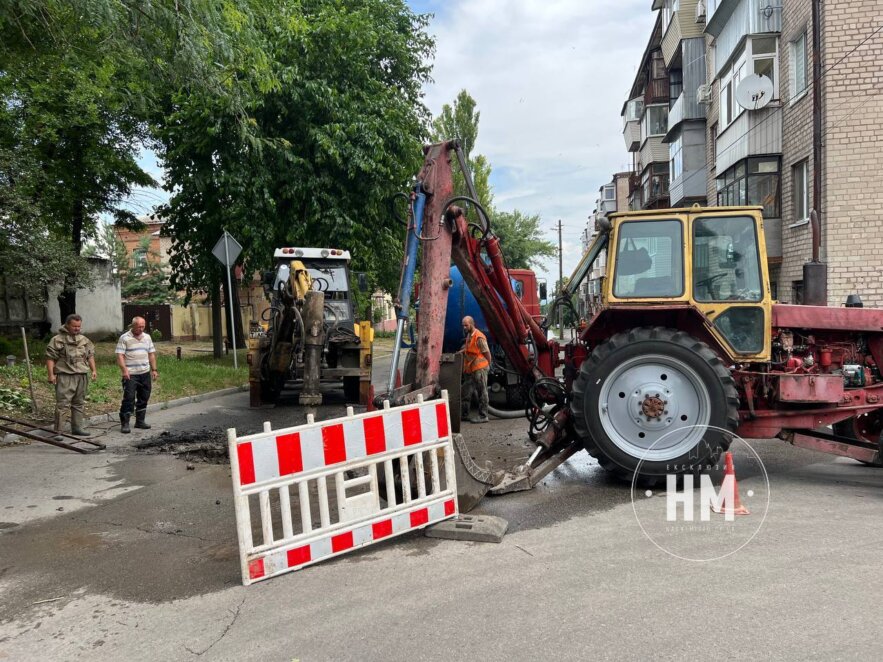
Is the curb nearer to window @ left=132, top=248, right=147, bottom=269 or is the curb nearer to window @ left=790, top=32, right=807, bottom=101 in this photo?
window @ left=790, top=32, right=807, bottom=101

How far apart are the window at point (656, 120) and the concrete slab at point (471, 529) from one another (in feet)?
99.0

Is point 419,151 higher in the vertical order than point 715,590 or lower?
higher

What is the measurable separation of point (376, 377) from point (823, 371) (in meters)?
12.5

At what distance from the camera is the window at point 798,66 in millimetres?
16656

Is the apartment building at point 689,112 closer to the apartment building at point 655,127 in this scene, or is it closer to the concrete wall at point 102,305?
the apartment building at point 655,127

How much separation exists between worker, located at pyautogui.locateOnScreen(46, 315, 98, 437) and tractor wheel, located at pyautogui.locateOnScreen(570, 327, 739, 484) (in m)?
6.94

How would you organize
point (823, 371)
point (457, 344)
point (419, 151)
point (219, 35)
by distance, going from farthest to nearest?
point (419, 151), point (457, 344), point (219, 35), point (823, 371)

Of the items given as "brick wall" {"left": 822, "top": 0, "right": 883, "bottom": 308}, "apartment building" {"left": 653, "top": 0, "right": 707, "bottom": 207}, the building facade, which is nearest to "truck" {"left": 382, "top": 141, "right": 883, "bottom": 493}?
the building facade

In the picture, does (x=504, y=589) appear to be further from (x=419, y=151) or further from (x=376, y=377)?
(x=419, y=151)

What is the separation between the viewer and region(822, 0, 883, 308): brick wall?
589 inches

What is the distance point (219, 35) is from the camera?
7715 mm

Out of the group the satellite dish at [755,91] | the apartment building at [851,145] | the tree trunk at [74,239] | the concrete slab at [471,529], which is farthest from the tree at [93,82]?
the satellite dish at [755,91]

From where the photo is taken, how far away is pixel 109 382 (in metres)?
13.0

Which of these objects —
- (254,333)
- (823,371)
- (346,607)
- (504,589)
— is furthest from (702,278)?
(254,333)
